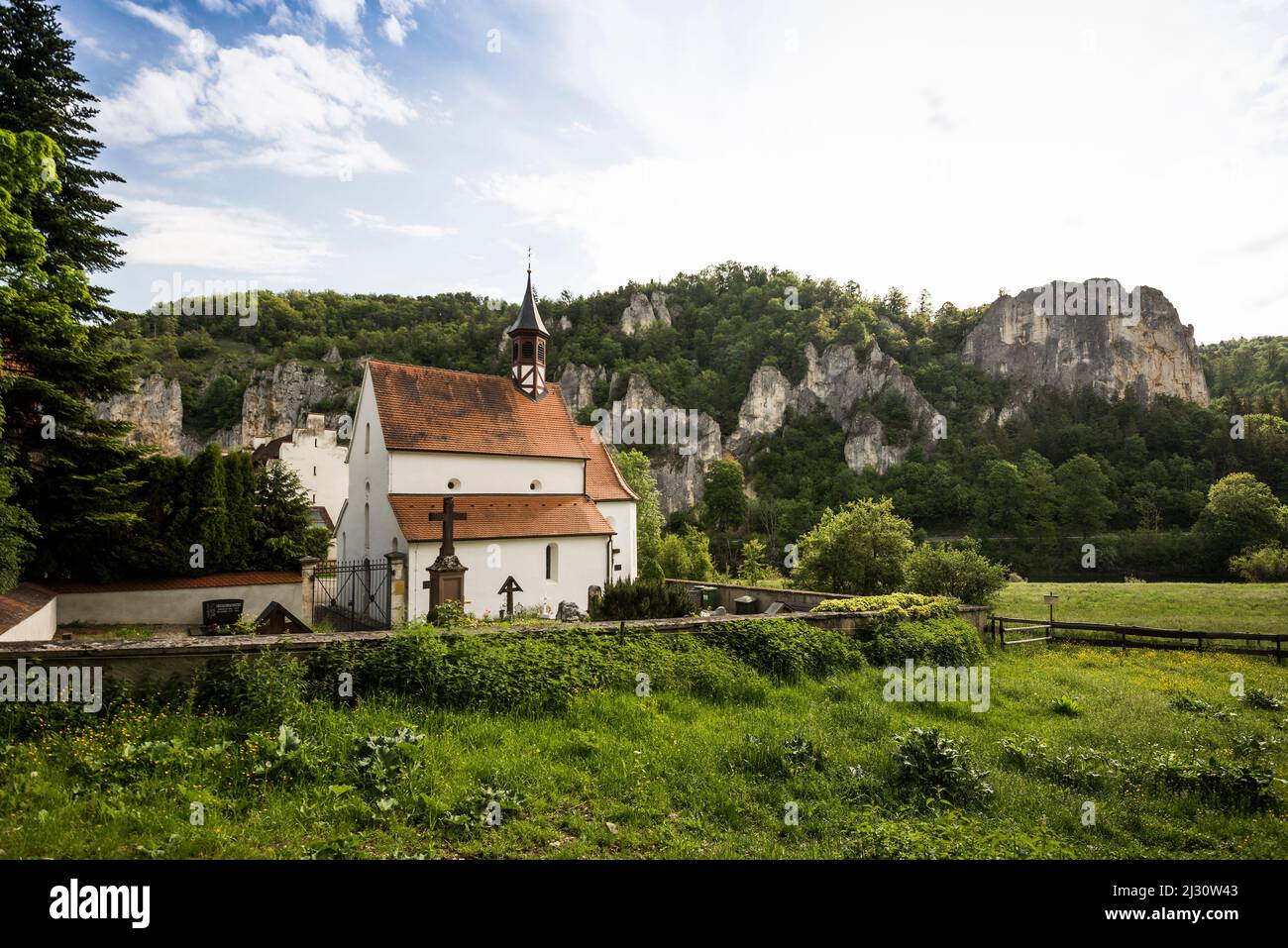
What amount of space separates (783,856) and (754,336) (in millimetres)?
100662

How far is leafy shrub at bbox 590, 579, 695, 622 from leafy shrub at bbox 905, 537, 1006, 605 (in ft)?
24.8

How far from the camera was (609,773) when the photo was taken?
578 cm

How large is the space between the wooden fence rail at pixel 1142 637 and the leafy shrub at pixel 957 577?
105cm

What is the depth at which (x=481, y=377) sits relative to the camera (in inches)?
968

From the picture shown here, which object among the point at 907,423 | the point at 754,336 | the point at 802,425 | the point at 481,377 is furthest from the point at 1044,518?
the point at 481,377

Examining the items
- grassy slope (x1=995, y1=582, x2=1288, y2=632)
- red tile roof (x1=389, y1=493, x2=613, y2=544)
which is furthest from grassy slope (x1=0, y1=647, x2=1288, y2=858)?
grassy slope (x1=995, y1=582, x2=1288, y2=632)

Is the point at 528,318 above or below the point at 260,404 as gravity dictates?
below

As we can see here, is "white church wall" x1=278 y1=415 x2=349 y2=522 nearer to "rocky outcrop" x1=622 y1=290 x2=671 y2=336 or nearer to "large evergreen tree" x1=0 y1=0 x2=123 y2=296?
"large evergreen tree" x1=0 y1=0 x2=123 y2=296

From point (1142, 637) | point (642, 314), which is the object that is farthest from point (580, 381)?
point (1142, 637)

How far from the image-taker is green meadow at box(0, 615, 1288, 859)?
4508 mm

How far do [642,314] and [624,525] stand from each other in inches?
3281

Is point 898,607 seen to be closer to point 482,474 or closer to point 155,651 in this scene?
point 155,651

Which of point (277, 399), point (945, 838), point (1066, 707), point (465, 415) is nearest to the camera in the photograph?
point (945, 838)
